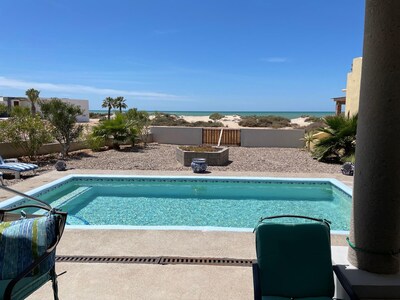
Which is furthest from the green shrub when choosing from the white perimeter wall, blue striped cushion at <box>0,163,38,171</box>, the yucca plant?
the yucca plant

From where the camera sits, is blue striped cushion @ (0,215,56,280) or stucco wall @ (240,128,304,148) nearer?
blue striped cushion @ (0,215,56,280)

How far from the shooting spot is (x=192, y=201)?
717 centimetres

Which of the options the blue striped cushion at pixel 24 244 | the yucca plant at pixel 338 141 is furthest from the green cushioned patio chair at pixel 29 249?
the yucca plant at pixel 338 141

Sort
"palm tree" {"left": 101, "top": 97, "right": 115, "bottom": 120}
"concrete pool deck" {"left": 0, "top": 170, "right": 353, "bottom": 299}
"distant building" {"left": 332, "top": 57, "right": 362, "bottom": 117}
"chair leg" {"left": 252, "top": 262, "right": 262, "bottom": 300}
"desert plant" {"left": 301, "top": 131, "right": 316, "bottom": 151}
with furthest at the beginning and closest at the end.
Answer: "palm tree" {"left": 101, "top": 97, "right": 115, "bottom": 120}, "desert plant" {"left": 301, "top": 131, "right": 316, "bottom": 151}, "distant building" {"left": 332, "top": 57, "right": 362, "bottom": 117}, "concrete pool deck" {"left": 0, "top": 170, "right": 353, "bottom": 299}, "chair leg" {"left": 252, "top": 262, "right": 262, "bottom": 300}

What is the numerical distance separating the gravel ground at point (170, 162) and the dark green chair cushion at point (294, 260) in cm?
716

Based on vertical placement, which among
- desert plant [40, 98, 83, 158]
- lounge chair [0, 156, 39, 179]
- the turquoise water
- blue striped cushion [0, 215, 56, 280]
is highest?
desert plant [40, 98, 83, 158]

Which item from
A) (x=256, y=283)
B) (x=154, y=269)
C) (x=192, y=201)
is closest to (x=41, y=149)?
(x=192, y=201)

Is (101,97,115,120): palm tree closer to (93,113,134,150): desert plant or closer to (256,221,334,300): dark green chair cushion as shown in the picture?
(93,113,134,150): desert plant

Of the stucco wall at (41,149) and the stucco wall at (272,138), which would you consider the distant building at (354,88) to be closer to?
the stucco wall at (272,138)

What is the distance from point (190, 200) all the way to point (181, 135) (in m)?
9.46

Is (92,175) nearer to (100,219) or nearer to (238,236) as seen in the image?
(100,219)

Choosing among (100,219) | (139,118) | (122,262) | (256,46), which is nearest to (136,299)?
(122,262)

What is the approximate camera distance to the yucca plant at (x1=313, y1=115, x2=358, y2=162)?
35.3 ft

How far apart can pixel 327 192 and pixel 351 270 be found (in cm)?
561
